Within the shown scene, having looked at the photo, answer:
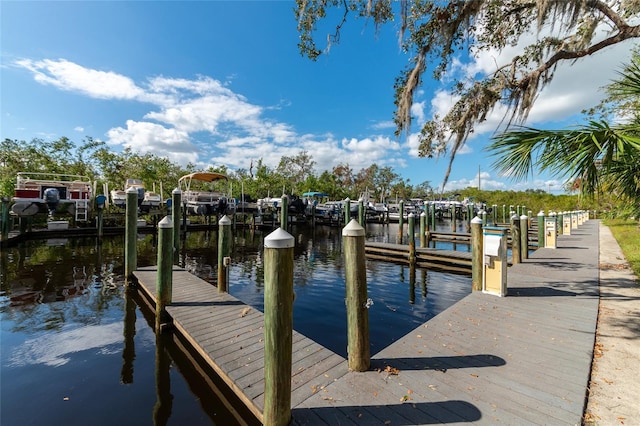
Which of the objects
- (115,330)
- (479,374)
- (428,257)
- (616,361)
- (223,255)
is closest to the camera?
(479,374)

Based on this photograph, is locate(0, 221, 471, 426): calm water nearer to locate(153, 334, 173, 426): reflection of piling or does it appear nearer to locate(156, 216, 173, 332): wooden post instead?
locate(153, 334, 173, 426): reflection of piling

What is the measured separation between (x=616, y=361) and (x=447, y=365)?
185cm

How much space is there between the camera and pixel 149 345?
5004 mm

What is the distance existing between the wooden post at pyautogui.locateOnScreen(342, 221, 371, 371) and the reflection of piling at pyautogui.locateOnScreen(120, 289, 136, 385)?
325 cm

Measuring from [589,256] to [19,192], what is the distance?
81.2ft

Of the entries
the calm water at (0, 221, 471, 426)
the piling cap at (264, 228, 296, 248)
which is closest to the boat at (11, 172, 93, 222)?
the calm water at (0, 221, 471, 426)

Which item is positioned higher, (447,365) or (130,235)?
(130,235)

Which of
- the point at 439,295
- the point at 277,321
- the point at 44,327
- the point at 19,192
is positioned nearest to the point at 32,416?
the point at 44,327

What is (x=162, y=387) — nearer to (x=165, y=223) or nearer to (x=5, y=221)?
(x=165, y=223)

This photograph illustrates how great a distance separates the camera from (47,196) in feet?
49.3

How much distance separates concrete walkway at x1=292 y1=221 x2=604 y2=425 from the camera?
7.66ft

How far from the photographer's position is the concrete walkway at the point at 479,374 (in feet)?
7.66

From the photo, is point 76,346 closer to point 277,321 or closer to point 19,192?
point 277,321

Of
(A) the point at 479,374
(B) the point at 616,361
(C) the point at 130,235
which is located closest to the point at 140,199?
(C) the point at 130,235
